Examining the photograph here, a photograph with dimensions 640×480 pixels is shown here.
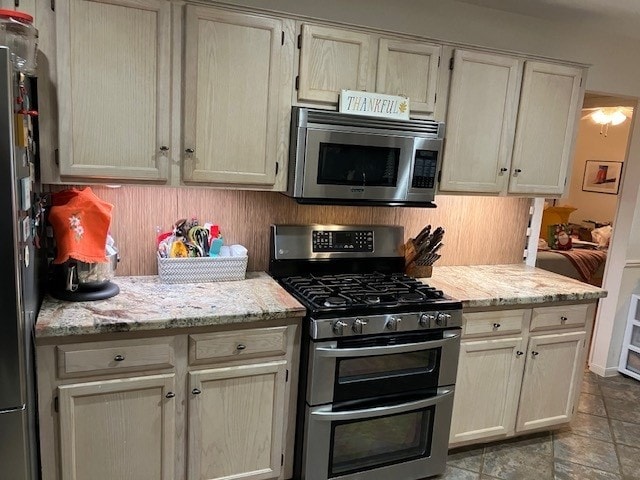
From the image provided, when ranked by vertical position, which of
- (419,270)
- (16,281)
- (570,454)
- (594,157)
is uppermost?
(594,157)

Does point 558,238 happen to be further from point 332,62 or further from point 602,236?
point 332,62

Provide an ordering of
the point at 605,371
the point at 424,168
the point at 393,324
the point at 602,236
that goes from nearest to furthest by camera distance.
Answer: the point at 393,324 < the point at 424,168 < the point at 605,371 < the point at 602,236

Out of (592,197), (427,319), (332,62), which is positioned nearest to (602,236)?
(592,197)

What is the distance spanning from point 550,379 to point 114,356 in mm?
2237

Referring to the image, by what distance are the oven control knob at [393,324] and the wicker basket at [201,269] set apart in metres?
0.74

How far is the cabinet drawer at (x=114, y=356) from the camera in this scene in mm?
1808

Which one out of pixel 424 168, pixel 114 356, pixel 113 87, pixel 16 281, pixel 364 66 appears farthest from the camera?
pixel 424 168

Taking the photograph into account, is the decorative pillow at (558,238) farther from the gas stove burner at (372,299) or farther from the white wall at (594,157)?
the gas stove burner at (372,299)

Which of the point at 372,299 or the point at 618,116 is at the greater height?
the point at 618,116

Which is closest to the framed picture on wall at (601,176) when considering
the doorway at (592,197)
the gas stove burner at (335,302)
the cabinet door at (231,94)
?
the doorway at (592,197)

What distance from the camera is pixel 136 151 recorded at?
206 cm

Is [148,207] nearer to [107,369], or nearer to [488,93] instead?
[107,369]

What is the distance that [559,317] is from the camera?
2689mm

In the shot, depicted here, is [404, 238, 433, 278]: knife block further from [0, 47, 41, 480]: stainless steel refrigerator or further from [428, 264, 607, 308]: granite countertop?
[0, 47, 41, 480]: stainless steel refrigerator
